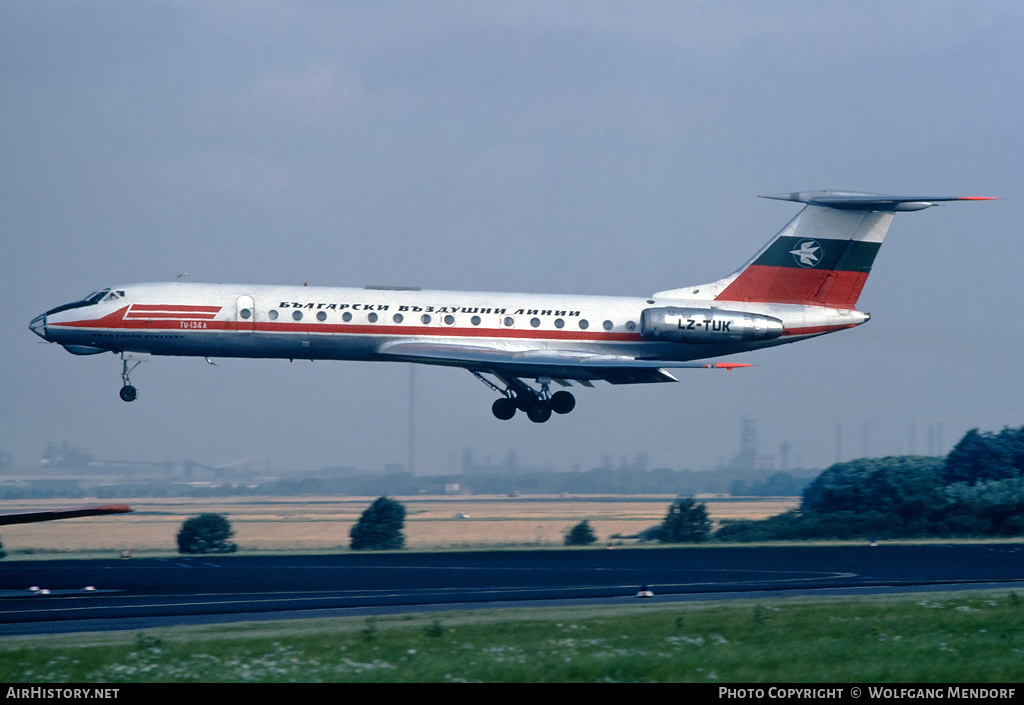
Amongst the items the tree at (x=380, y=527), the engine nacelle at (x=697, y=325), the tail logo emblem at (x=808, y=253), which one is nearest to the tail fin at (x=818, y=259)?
the tail logo emblem at (x=808, y=253)

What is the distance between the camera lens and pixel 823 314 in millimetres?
38688

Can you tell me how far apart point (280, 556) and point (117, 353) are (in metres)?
8.26

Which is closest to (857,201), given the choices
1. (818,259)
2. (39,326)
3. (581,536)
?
(818,259)

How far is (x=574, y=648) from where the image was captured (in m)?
17.9

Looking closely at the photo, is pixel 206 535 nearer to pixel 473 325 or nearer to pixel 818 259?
pixel 473 325

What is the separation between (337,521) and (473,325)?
1195 cm

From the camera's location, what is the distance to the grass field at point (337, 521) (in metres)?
37.8

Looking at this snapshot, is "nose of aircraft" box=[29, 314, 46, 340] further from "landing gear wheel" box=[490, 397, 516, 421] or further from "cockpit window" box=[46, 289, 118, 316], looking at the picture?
"landing gear wheel" box=[490, 397, 516, 421]

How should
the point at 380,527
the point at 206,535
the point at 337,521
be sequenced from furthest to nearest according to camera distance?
1. the point at 337,521
2. the point at 380,527
3. the point at 206,535

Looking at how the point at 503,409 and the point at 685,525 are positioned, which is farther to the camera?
the point at 685,525

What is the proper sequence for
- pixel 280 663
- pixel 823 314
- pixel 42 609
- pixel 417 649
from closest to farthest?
pixel 280 663 < pixel 417 649 < pixel 42 609 < pixel 823 314
